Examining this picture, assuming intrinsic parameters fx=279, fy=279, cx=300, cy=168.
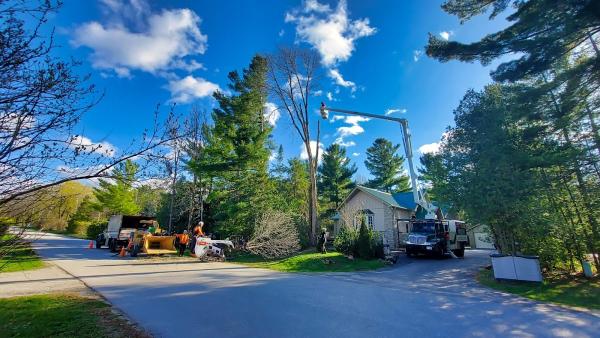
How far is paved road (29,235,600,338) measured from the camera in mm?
5023

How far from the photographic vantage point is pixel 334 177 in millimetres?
41781

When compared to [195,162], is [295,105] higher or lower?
higher

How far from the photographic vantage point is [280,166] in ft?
107

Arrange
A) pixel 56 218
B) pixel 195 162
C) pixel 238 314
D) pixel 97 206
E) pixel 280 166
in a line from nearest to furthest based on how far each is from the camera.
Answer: pixel 56 218 → pixel 238 314 → pixel 195 162 → pixel 280 166 → pixel 97 206

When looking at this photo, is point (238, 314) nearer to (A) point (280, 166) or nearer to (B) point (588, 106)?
(B) point (588, 106)

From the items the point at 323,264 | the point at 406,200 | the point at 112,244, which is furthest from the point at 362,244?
the point at 112,244

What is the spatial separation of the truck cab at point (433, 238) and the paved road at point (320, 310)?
922 cm

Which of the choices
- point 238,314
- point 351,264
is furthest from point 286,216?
point 238,314

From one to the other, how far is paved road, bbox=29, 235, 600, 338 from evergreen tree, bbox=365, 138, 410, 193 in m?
37.9

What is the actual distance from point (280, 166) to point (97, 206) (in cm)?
2986

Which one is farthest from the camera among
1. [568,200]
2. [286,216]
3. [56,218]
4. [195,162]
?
[195,162]

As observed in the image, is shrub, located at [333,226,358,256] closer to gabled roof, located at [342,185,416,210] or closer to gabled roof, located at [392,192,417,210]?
gabled roof, located at [342,185,416,210]

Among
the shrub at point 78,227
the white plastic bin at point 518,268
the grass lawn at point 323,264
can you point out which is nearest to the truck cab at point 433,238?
the grass lawn at point 323,264

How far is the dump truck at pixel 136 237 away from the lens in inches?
647
